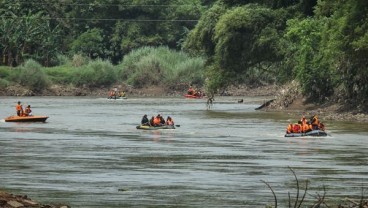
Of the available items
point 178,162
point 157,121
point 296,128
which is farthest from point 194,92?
point 178,162

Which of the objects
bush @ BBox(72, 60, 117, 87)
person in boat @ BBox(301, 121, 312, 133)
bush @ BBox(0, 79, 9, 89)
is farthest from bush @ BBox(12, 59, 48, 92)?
person in boat @ BBox(301, 121, 312, 133)

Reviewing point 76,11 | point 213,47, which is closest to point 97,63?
point 76,11

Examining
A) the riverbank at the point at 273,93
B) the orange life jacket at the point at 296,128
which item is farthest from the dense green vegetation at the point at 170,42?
the orange life jacket at the point at 296,128

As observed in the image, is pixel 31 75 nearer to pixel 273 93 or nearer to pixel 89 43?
pixel 89 43

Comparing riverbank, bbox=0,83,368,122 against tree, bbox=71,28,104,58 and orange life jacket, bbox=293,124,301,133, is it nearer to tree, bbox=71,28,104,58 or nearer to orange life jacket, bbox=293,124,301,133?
tree, bbox=71,28,104,58

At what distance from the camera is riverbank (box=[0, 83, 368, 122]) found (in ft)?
224

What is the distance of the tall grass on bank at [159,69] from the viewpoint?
414ft

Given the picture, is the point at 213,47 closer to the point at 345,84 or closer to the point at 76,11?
the point at 345,84

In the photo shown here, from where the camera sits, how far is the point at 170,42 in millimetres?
136125

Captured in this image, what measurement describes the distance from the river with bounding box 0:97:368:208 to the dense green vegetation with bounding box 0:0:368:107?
26.5 ft

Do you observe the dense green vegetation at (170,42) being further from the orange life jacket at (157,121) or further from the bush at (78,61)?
the orange life jacket at (157,121)

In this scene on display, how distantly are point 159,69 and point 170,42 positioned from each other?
1024cm

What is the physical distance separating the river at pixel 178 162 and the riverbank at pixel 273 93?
4040 millimetres

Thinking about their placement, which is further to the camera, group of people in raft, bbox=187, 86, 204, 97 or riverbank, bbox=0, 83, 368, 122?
group of people in raft, bbox=187, 86, 204, 97
